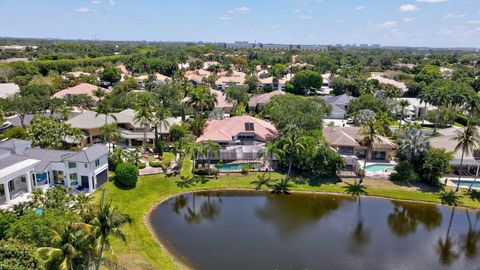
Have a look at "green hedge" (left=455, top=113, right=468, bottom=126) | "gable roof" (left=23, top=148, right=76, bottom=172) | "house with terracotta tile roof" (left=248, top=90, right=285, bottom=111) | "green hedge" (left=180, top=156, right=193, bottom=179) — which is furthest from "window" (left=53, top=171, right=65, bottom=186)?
"green hedge" (left=455, top=113, right=468, bottom=126)

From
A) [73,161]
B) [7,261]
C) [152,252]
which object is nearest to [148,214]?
[152,252]

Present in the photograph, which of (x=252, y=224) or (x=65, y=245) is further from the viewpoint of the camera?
(x=252, y=224)

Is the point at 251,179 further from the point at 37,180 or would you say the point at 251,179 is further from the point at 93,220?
the point at 93,220

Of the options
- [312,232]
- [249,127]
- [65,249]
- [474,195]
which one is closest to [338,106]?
[249,127]

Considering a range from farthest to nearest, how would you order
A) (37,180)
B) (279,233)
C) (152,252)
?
(37,180)
(279,233)
(152,252)

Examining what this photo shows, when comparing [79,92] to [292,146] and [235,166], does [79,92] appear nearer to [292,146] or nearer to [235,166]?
[235,166]

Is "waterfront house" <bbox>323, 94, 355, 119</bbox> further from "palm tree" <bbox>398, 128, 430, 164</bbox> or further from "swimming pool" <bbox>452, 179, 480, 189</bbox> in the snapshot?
"swimming pool" <bbox>452, 179, 480, 189</bbox>

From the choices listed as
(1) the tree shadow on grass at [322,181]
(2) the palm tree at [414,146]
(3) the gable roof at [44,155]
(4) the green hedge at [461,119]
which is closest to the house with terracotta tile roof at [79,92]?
(3) the gable roof at [44,155]
